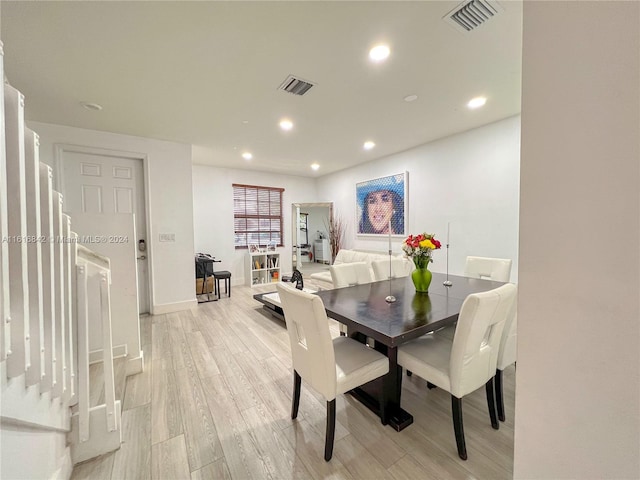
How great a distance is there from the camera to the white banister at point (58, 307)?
3.87 feet

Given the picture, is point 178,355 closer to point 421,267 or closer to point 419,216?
point 421,267

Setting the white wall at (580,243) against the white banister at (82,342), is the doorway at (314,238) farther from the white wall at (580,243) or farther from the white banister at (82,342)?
the white wall at (580,243)

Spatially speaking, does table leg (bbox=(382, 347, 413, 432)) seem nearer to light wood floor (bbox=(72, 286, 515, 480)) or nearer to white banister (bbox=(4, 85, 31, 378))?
light wood floor (bbox=(72, 286, 515, 480))

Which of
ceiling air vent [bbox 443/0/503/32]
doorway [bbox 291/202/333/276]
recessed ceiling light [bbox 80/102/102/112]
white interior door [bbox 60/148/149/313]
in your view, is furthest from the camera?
doorway [bbox 291/202/333/276]

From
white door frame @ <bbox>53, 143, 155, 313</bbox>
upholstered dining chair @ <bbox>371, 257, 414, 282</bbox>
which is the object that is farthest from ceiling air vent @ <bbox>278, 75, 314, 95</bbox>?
white door frame @ <bbox>53, 143, 155, 313</bbox>

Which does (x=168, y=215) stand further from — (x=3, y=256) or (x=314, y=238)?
(x=314, y=238)

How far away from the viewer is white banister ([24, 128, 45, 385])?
967 mm

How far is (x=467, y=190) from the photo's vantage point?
3.71 metres

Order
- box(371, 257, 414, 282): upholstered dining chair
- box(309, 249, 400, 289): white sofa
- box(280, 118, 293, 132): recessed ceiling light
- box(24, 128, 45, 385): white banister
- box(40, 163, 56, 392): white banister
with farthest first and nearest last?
box(309, 249, 400, 289): white sofa, box(280, 118, 293, 132): recessed ceiling light, box(371, 257, 414, 282): upholstered dining chair, box(40, 163, 56, 392): white banister, box(24, 128, 45, 385): white banister

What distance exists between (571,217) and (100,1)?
2485 mm

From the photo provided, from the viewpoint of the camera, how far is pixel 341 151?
4527 millimetres

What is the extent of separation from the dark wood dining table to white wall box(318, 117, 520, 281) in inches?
62.1

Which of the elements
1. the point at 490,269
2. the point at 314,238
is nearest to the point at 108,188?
the point at 490,269

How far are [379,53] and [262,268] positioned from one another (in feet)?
16.0
